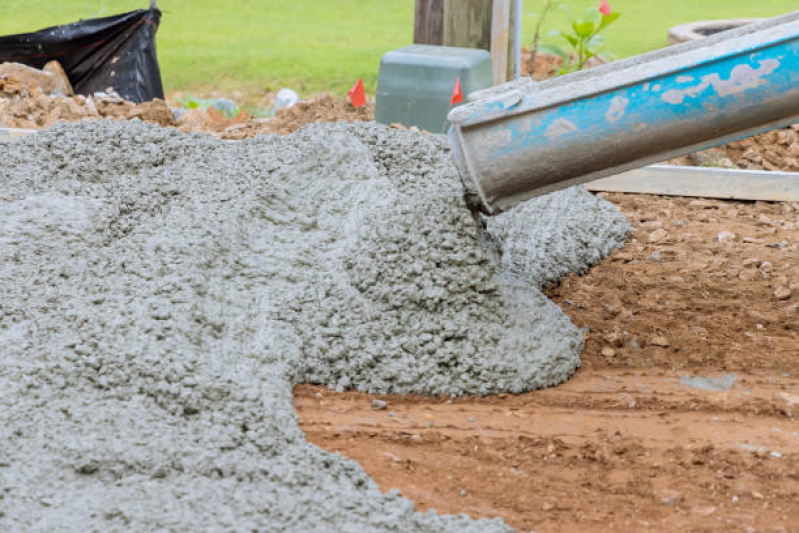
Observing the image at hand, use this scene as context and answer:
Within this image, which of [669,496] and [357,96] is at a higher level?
[357,96]

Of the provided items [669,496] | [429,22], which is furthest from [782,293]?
[429,22]

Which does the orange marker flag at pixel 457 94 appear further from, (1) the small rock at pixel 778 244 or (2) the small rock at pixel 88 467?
(2) the small rock at pixel 88 467

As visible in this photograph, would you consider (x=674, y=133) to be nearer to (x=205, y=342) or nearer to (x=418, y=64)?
(x=205, y=342)

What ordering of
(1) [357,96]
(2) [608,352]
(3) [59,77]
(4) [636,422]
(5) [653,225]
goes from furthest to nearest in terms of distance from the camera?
(3) [59,77]
(1) [357,96]
(5) [653,225]
(2) [608,352]
(4) [636,422]

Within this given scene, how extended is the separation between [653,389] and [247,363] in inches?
51.4

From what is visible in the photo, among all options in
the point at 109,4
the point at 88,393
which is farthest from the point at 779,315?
the point at 109,4

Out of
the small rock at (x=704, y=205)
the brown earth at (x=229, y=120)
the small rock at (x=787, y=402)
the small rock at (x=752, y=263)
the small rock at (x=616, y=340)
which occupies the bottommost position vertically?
the small rock at (x=787, y=402)

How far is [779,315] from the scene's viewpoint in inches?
127

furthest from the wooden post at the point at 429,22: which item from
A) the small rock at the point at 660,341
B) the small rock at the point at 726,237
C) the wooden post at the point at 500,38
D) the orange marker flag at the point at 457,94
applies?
the small rock at the point at 660,341

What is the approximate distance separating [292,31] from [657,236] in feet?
19.1

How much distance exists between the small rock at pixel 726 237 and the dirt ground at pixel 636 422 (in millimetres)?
139

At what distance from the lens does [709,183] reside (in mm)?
4262

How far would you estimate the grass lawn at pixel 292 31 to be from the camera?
7.39m

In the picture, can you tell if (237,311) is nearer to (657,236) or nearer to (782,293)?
(657,236)
